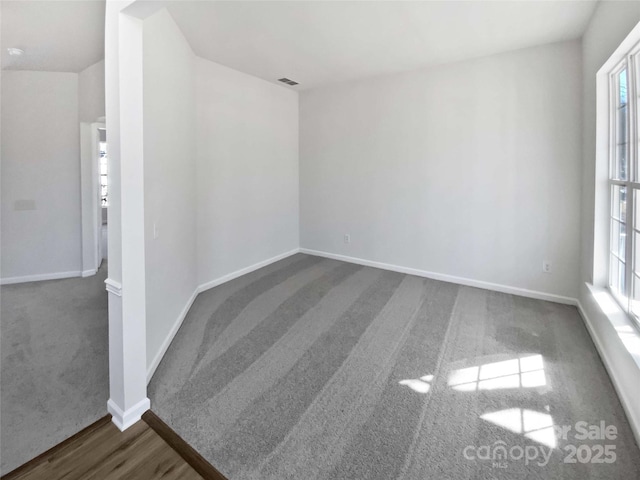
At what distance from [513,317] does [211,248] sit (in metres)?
3.44

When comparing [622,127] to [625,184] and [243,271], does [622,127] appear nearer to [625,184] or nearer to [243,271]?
[625,184]

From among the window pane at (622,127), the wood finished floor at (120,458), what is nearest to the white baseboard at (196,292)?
the wood finished floor at (120,458)

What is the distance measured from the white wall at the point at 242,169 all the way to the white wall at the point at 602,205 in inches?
144

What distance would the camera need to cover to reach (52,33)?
111 inches

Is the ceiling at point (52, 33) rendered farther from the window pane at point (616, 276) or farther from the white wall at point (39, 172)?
the window pane at point (616, 276)

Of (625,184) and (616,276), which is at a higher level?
(625,184)

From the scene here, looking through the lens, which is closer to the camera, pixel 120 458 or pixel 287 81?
pixel 120 458

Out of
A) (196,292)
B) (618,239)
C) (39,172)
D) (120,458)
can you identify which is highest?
(39,172)

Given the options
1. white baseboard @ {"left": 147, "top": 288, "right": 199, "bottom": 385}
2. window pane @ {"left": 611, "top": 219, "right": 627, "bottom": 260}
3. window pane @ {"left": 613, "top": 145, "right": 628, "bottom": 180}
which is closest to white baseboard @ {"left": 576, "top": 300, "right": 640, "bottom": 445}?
window pane @ {"left": 611, "top": 219, "right": 627, "bottom": 260}

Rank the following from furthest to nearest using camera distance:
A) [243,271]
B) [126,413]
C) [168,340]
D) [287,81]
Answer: [287,81], [243,271], [168,340], [126,413]

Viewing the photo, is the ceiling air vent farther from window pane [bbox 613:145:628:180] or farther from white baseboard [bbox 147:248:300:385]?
window pane [bbox 613:145:628:180]

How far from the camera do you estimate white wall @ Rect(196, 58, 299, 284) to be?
3.66 metres

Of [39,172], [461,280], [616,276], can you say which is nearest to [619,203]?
[616,276]

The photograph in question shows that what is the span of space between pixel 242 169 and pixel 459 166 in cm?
284
